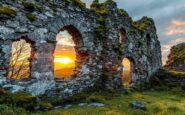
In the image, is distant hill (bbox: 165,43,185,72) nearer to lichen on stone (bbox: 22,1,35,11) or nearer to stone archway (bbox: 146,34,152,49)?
stone archway (bbox: 146,34,152,49)

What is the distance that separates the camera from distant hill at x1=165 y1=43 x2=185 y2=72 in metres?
27.4

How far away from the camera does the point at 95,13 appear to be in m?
14.5

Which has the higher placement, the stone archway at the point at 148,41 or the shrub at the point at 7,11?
the stone archway at the point at 148,41

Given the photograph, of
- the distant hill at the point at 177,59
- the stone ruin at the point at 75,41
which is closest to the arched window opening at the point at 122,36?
the stone ruin at the point at 75,41

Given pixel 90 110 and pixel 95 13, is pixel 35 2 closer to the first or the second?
pixel 95 13

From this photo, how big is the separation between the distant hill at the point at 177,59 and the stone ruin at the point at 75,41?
942cm

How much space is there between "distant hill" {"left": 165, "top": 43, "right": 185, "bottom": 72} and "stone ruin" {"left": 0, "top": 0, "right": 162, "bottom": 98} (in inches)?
371

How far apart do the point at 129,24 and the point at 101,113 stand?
10353mm

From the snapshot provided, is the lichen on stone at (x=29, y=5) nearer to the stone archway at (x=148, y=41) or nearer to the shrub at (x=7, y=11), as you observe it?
the shrub at (x=7, y=11)

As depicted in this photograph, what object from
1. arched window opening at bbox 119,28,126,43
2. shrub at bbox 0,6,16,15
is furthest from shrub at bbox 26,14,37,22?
arched window opening at bbox 119,28,126,43

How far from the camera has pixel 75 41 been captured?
13547mm

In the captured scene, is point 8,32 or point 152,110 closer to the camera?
point 8,32

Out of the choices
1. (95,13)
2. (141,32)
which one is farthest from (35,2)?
(141,32)

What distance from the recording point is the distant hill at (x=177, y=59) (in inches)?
1080
